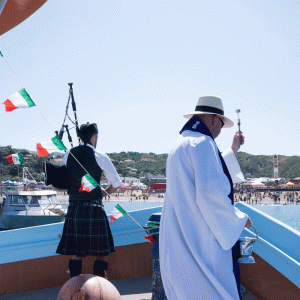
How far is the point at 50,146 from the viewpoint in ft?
10.1

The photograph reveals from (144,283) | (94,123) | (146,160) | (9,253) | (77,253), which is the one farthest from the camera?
(146,160)

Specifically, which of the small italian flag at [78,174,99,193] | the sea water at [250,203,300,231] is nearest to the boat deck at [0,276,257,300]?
the small italian flag at [78,174,99,193]

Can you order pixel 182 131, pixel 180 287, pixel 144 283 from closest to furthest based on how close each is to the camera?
1. pixel 180 287
2. pixel 182 131
3. pixel 144 283

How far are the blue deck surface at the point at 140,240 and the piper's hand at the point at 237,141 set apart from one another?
665 millimetres

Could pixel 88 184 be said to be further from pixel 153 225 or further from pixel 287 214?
pixel 287 214

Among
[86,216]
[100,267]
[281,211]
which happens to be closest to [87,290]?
[100,267]

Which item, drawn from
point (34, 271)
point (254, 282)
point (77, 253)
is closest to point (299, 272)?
point (254, 282)

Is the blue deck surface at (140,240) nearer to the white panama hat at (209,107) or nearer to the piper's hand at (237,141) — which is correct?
the piper's hand at (237,141)

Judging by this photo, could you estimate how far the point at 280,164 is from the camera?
13138 cm

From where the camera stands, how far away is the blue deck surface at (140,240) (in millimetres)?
2508

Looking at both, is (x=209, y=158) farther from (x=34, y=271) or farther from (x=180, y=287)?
(x=34, y=271)

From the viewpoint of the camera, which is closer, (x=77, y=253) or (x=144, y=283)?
(x=77, y=253)

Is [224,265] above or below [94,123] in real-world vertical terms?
below

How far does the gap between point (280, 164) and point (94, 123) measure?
138 meters
